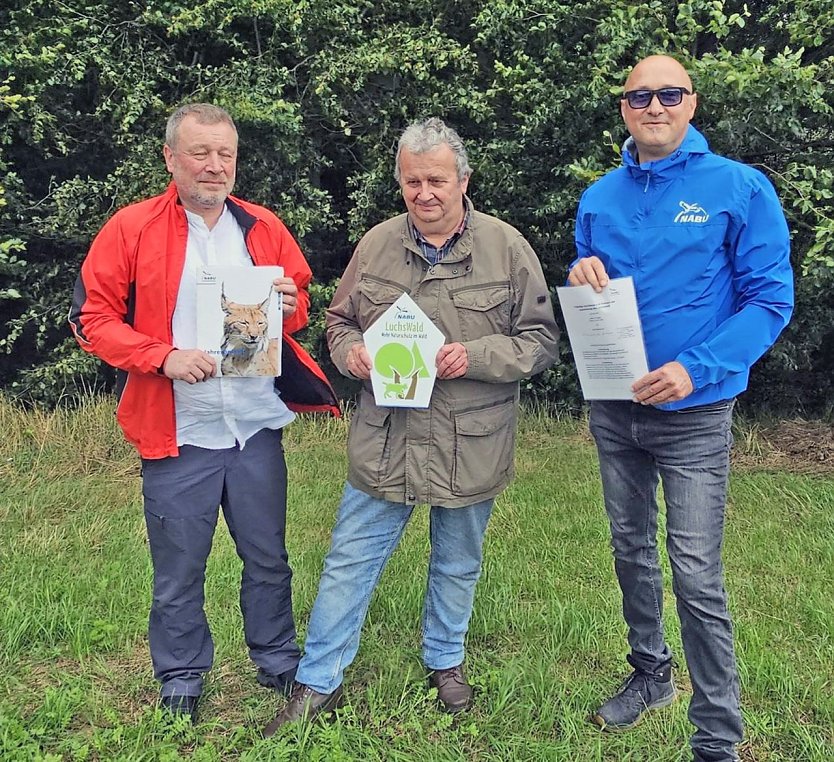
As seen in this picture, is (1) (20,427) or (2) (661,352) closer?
(2) (661,352)

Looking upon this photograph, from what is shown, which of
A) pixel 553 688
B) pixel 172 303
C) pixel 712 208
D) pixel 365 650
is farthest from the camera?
pixel 365 650

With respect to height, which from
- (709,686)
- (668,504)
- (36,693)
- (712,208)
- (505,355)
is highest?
(712,208)

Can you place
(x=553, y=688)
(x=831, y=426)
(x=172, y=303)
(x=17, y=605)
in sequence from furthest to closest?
1. (x=831, y=426)
2. (x=17, y=605)
3. (x=553, y=688)
4. (x=172, y=303)

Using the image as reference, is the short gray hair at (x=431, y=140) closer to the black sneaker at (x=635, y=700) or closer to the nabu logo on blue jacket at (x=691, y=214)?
the nabu logo on blue jacket at (x=691, y=214)

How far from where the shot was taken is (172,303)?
2.75m

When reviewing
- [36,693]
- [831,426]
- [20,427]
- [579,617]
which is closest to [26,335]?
[20,427]

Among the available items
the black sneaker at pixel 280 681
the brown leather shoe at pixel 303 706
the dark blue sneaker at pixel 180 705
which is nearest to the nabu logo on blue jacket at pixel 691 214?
the brown leather shoe at pixel 303 706

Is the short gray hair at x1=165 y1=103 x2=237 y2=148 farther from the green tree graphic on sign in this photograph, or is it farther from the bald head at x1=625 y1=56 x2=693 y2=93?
the bald head at x1=625 y1=56 x2=693 y2=93

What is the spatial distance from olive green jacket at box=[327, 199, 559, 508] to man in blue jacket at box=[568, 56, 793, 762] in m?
0.28

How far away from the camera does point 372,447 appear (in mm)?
2811

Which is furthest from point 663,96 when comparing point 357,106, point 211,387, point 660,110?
point 357,106

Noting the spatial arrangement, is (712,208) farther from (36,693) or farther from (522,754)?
(36,693)

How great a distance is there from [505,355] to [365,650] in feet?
5.10

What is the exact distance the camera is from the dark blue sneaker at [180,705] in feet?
9.70
